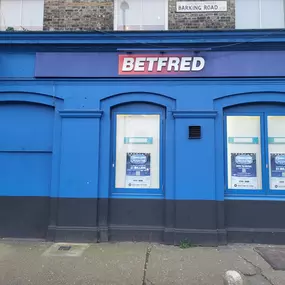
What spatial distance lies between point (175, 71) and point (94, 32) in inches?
76.7

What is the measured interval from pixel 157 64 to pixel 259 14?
9.09 feet

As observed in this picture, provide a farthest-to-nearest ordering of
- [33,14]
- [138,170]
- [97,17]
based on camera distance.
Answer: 1. [33,14]
2. [97,17]
3. [138,170]

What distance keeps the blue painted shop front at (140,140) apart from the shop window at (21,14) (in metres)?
0.77

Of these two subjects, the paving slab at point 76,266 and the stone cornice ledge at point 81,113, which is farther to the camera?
the stone cornice ledge at point 81,113

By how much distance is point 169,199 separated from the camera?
20.6ft

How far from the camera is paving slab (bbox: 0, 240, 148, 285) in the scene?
15.0 ft

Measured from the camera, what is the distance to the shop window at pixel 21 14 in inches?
282

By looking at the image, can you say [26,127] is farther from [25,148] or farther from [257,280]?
[257,280]

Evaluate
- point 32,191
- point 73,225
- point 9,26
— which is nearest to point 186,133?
point 73,225

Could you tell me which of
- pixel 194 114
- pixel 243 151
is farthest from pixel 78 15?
pixel 243 151

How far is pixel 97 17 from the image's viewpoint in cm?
695

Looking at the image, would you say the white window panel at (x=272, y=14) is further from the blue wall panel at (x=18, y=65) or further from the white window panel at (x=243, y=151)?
the blue wall panel at (x=18, y=65)

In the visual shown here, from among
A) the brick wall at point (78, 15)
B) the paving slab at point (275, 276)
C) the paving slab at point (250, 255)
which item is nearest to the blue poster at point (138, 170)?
the paving slab at point (250, 255)

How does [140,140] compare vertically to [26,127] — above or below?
below
